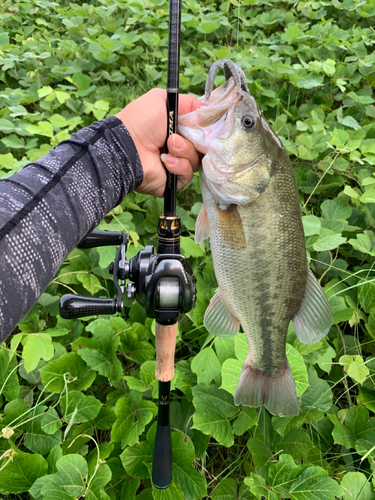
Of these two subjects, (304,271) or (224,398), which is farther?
(224,398)

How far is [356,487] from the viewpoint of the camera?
54.2 inches

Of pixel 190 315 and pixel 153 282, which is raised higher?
pixel 153 282

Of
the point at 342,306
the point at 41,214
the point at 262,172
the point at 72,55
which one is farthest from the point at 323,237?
the point at 72,55

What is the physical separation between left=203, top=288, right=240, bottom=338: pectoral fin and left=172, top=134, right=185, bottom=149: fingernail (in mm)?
567

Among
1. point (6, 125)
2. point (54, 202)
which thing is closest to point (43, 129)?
point (6, 125)

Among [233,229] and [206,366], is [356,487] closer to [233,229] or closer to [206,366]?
[206,366]

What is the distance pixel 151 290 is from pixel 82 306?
207mm

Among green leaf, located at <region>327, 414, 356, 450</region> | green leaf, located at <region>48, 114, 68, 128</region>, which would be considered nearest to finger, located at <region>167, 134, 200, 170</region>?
green leaf, located at <region>327, 414, 356, 450</region>

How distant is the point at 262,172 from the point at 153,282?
0.57m

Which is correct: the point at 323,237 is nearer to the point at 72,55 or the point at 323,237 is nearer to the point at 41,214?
the point at 41,214

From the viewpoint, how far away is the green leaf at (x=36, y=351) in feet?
5.07

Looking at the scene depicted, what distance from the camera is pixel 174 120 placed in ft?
3.94

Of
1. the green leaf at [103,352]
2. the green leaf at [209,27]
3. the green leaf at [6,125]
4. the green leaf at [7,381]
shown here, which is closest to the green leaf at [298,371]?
the green leaf at [103,352]

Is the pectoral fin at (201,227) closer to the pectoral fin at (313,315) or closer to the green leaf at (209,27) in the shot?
the pectoral fin at (313,315)
